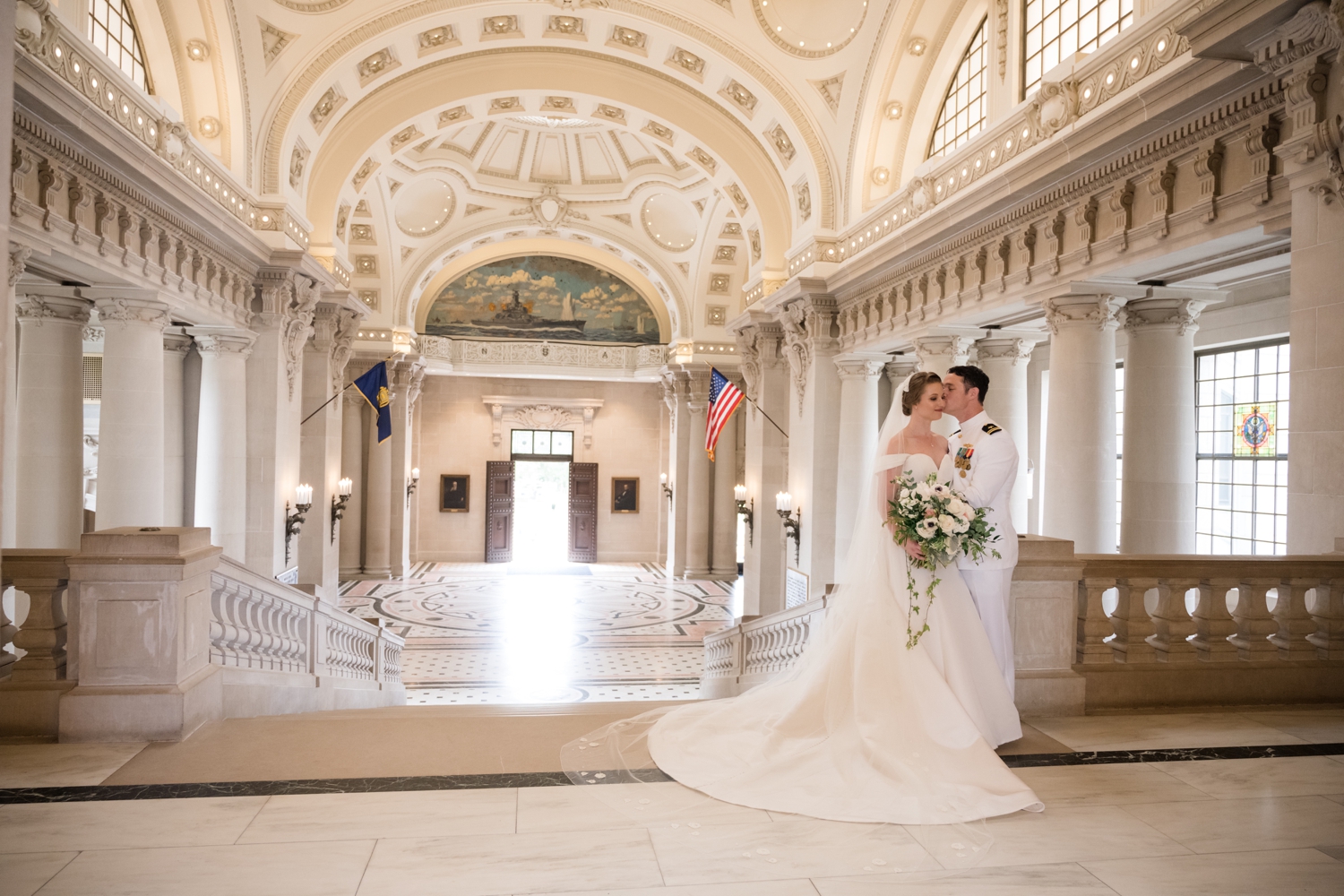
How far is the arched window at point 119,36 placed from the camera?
9812 mm

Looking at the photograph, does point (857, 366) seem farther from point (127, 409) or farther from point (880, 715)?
point (880, 715)

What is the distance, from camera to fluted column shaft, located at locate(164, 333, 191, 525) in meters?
14.0

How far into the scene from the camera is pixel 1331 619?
210 inches

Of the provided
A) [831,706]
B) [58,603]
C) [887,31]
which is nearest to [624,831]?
[831,706]

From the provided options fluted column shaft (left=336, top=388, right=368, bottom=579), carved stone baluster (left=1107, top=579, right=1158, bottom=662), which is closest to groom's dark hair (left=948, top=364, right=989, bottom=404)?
carved stone baluster (left=1107, top=579, right=1158, bottom=662)

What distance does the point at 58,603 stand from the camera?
4723mm

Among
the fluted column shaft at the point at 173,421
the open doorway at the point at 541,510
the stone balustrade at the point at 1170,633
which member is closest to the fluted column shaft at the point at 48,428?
the fluted column shaft at the point at 173,421

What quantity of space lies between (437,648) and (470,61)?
1056cm

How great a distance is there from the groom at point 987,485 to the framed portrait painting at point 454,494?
24.8 metres

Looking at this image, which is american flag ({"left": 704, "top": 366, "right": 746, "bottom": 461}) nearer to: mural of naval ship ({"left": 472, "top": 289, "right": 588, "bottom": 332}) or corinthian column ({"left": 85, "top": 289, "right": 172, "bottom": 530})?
corinthian column ({"left": 85, "top": 289, "right": 172, "bottom": 530})

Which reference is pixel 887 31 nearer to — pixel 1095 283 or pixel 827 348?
pixel 827 348

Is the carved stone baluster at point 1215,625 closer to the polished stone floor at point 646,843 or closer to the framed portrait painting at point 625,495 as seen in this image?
the polished stone floor at point 646,843

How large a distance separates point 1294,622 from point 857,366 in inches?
410

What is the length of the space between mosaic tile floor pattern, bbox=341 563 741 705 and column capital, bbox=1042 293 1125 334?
7643 millimetres
